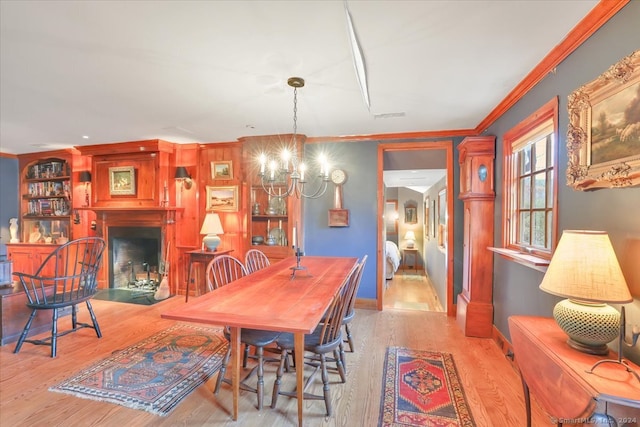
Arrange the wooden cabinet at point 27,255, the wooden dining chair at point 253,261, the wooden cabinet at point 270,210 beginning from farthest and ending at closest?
1. the wooden cabinet at point 27,255
2. the wooden cabinet at point 270,210
3. the wooden dining chair at point 253,261

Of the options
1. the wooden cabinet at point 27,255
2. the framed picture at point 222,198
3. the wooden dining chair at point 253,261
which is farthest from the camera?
the wooden cabinet at point 27,255

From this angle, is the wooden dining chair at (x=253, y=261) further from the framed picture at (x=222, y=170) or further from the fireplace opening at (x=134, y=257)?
the fireplace opening at (x=134, y=257)

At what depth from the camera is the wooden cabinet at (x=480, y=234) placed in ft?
10.4

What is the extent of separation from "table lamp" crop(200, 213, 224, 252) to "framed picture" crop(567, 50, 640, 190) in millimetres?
3937

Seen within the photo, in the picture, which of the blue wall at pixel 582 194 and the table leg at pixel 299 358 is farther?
the table leg at pixel 299 358

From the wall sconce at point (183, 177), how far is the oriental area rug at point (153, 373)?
7.74 ft

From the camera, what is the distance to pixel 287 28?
172cm

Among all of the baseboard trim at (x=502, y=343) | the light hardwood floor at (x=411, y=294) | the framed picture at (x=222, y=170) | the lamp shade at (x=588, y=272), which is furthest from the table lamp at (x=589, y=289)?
the framed picture at (x=222, y=170)

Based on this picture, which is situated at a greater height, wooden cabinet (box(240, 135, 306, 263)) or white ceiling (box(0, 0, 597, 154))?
white ceiling (box(0, 0, 597, 154))

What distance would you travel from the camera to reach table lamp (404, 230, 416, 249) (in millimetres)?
9016

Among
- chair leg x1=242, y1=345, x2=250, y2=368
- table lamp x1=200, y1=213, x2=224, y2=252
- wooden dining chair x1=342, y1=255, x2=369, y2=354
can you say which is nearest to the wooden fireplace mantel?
table lamp x1=200, y1=213, x2=224, y2=252

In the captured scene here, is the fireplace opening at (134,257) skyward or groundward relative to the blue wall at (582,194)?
groundward

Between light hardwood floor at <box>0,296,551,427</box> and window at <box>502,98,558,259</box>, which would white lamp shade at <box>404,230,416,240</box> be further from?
window at <box>502,98,558,259</box>

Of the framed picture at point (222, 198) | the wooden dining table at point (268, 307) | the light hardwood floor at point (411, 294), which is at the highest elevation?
the framed picture at point (222, 198)
